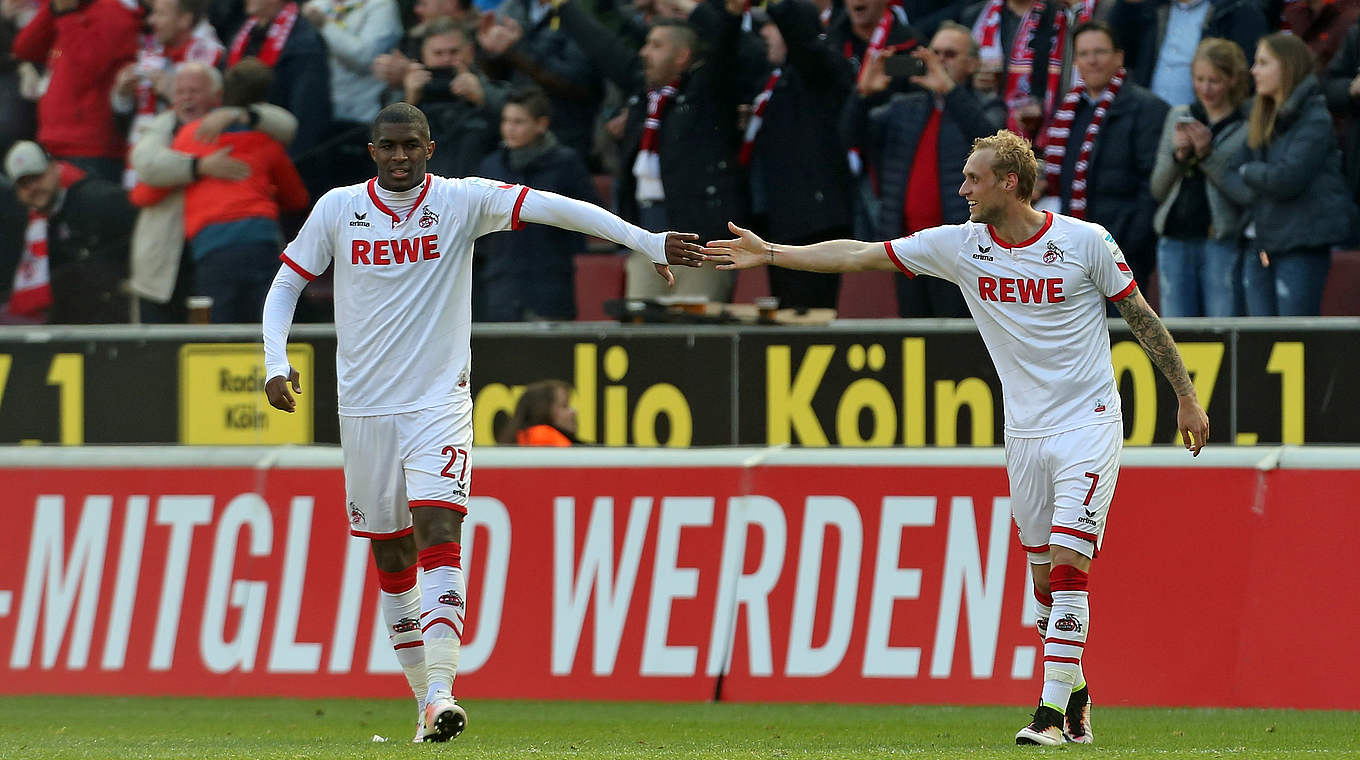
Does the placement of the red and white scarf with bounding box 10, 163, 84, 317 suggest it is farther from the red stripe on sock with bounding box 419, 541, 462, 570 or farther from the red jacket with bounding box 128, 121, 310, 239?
the red stripe on sock with bounding box 419, 541, 462, 570

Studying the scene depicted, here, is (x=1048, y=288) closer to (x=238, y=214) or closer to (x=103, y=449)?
(x=103, y=449)

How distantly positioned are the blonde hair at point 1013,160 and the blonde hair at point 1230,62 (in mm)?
4202

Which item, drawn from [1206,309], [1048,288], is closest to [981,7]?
[1206,309]

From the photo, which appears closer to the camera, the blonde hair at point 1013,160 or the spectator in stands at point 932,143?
the blonde hair at point 1013,160

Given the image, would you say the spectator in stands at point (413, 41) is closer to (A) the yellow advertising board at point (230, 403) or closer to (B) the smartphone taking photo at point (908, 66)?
(A) the yellow advertising board at point (230, 403)

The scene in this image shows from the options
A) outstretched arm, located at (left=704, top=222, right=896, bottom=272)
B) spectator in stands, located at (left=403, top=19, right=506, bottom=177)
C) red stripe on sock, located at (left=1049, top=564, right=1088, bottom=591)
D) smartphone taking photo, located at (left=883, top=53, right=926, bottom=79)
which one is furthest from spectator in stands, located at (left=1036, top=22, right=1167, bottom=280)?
red stripe on sock, located at (left=1049, top=564, right=1088, bottom=591)

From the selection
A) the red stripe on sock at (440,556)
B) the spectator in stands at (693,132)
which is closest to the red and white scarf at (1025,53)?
the spectator in stands at (693,132)

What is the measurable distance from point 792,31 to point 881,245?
4537 millimetres

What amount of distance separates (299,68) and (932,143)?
→ 4699mm

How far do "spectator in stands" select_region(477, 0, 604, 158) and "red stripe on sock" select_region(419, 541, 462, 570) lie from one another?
21.4ft

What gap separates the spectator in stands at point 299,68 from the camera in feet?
46.5

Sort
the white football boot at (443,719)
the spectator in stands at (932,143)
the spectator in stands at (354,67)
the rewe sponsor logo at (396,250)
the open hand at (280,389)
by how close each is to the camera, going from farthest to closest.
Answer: the spectator in stands at (354,67) < the spectator in stands at (932,143) < the rewe sponsor logo at (396,250) < the open hand at (280,389) < the white football boot at (443,719)

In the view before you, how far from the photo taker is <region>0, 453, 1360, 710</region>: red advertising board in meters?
9.16

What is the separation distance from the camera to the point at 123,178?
1473 cm
